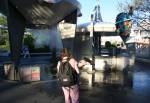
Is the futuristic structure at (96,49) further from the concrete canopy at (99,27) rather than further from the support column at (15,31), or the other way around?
the support column at (15,31)

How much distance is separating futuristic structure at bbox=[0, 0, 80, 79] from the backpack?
30.2 feet

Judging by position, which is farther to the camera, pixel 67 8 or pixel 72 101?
pixel 67 8

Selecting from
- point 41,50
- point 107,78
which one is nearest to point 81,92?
point 107,78

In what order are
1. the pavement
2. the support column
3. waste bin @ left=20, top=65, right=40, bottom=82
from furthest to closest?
1. the support column
2. waste bin @ left=20, top=65, right=40, bottom=82
3. the pavement

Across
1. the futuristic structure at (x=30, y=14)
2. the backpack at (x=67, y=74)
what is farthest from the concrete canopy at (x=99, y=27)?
the backpack at (x=67, y=74)

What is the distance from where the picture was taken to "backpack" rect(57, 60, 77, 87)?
388 inches

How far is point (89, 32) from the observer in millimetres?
20547

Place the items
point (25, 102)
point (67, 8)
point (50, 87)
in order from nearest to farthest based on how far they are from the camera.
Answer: point (25, 102)
point (50, 87)
point (67, 8)

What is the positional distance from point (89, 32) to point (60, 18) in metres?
6.80

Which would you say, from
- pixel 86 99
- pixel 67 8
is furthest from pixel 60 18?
pixel 86 99

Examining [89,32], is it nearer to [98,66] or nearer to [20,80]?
[98,66]

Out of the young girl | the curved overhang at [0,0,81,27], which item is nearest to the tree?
the curved overhang at [0,0,81,27]

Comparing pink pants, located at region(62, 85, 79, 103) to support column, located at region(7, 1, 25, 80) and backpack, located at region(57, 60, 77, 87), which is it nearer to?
backpack, located at region(57, 60, 77, 87)

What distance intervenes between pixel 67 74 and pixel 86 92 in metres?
4.80
